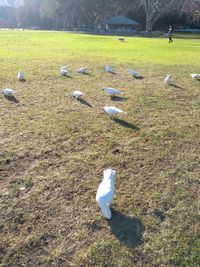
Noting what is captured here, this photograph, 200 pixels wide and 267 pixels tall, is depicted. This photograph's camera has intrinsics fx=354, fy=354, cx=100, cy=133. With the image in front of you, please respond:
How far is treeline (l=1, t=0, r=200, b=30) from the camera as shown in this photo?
248 ft

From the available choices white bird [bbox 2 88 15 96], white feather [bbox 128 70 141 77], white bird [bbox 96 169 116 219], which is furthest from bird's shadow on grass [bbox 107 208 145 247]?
white feather [bbox 128 70 141 77]

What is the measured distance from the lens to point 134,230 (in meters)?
5.18

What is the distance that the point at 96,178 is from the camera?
6430mm

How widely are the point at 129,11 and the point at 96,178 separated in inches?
3494

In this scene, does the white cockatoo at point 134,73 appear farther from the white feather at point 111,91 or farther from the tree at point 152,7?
the tree at point 152,7

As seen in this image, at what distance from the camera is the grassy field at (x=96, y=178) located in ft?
16.0

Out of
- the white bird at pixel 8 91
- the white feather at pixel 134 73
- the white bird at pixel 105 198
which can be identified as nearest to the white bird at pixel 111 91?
the white bird at pixel 8 91

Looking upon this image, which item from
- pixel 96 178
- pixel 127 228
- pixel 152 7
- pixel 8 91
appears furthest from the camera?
pixel 152 7

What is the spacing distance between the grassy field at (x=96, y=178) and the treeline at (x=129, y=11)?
64.5m

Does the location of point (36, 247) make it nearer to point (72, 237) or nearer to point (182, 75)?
point (72, 237)

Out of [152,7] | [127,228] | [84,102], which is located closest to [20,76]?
[84,102]

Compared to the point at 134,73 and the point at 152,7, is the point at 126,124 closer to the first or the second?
the point at 134,73

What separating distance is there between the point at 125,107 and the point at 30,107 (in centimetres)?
267

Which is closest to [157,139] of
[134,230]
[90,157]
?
[90,157]
